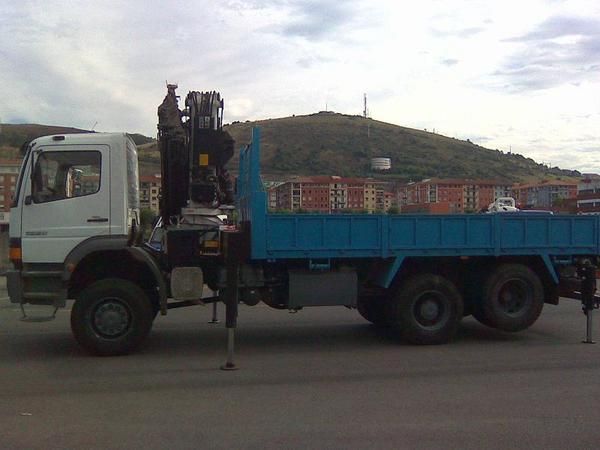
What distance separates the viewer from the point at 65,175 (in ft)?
29.3

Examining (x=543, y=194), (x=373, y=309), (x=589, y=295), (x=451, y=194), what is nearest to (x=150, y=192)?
(x=373, y=309)

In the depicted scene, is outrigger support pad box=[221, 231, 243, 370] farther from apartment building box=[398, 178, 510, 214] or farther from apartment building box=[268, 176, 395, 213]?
apartment building box=[398, 178, 510, 214]

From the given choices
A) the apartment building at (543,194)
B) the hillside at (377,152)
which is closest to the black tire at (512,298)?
the apartment building at (543,194)

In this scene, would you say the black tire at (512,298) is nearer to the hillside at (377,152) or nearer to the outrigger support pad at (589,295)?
the outrigger support pad at (589,295)

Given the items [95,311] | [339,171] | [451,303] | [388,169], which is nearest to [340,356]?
[451,303]

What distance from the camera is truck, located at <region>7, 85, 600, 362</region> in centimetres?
877

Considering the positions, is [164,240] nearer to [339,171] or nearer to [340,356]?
[340,356]

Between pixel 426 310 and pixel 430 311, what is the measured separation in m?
0.07

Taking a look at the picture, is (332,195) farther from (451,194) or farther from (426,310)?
(451,194)

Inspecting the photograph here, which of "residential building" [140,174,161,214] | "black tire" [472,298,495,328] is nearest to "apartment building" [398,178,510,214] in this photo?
"black tire" [472,298,495,328]

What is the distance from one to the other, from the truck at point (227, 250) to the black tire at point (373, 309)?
221 mm

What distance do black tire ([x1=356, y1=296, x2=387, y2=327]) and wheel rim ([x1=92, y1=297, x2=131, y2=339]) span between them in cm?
366

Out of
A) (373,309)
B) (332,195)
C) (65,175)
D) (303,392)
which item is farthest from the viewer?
(332,195)

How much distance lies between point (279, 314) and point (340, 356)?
4.27 meters
